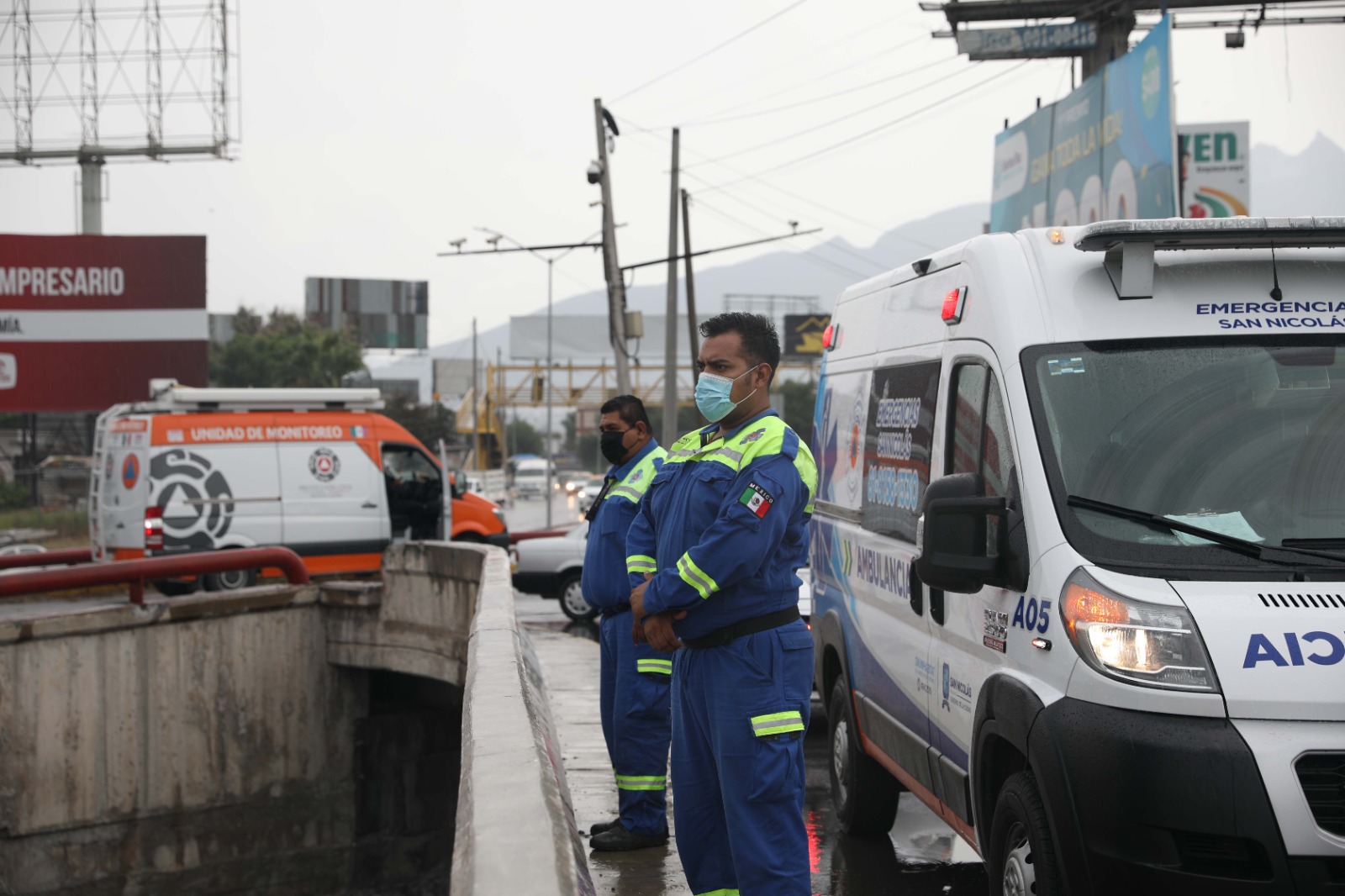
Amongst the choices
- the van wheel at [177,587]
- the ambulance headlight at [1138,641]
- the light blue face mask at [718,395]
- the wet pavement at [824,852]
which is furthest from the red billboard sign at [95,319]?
the ambulance headlight at [1138,641]

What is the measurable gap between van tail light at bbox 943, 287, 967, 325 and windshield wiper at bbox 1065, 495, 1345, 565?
1.15 meters

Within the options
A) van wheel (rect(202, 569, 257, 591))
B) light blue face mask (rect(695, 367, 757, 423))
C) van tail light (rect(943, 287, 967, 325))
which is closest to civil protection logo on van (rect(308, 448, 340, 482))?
van wheel (rect(202, 569, 257, 591))

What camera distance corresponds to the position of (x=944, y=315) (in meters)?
4.89

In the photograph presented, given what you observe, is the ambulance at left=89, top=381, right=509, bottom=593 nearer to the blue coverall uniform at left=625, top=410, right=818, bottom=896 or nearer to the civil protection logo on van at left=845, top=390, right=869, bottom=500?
the civil protection logo on van at left=845, top=390, right=869, bottom=500

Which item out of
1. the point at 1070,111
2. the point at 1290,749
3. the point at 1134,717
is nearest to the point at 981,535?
the point at 1134,717

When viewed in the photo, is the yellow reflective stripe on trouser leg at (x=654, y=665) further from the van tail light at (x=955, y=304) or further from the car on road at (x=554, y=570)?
the car on road at (x=554, y=570)

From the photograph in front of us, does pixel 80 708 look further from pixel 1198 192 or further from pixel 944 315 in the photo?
pixel 1198 192

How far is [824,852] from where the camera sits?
6.45 meters

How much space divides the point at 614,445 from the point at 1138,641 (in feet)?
10.1

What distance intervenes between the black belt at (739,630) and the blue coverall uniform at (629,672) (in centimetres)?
163

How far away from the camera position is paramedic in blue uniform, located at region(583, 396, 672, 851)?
18.9 ft

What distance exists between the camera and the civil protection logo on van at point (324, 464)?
17.8 meters

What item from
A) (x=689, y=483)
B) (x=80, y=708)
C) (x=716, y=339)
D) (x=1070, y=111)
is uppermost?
(x=1070, y=111)

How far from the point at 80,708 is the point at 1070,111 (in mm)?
16269
